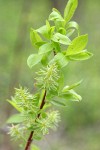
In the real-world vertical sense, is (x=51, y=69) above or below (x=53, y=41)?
below

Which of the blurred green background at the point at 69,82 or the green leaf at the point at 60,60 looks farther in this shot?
the blurred green background at the point at 69,82

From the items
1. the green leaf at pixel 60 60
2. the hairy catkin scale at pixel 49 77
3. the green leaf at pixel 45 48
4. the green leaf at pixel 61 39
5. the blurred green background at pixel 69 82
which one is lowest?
the hairy catkin scale at pixel 49 77

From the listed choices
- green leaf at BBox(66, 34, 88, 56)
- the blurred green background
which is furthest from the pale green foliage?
the blurred green background

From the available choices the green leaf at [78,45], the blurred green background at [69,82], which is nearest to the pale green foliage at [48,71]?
the green leaf at [78,45]

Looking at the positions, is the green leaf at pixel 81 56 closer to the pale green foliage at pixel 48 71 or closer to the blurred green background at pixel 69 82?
the pale green foliage at pixel 48 71

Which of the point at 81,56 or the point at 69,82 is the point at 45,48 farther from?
the point at 69,82

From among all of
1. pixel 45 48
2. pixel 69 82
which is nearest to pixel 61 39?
pixel 45 48

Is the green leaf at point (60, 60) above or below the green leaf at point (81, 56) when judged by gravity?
below

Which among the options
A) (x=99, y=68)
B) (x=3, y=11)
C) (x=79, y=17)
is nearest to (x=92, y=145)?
(x=99, y=68)

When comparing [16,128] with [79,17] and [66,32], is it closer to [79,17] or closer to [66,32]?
[66,32]
